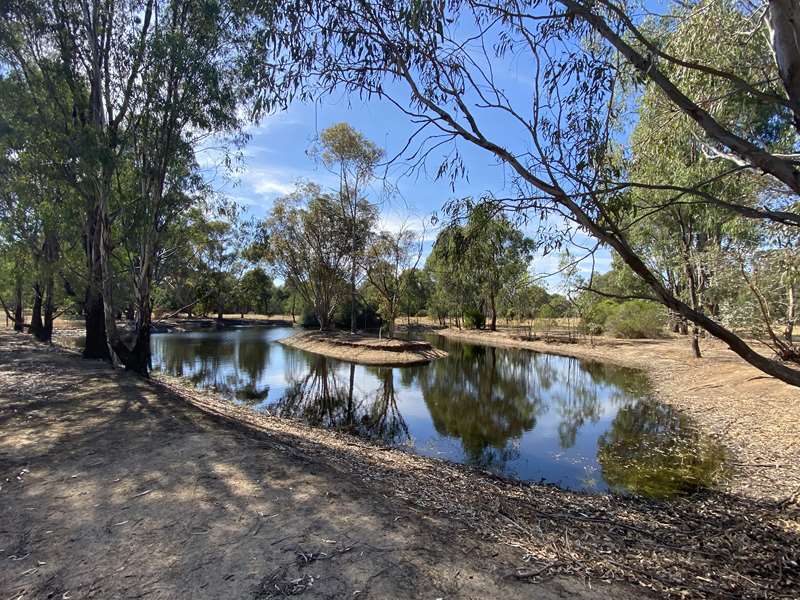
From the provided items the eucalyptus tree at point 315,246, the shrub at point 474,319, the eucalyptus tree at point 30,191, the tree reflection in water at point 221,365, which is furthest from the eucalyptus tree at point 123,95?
the shrub at point 474,319

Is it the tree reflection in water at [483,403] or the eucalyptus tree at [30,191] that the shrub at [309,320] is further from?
the eucalyptus tree at [30,191]

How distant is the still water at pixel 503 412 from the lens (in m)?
7.29

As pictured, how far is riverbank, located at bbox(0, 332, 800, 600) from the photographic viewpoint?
253 centimetres

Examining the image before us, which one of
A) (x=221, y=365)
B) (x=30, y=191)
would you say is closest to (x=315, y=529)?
(x=30, y=191)

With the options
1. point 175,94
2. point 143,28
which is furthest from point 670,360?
point 143,28

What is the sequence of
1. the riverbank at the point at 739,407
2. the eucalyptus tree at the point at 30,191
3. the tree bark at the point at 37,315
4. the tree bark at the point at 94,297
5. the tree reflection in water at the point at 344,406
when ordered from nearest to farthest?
the riverbank at the point at 739,407 < the eucalyptus tree at the point at 30,191 < the tree reflection in water at the point at 344,406 < the tree bark at the point at 94,297 < the tree bark at the point at 37,315

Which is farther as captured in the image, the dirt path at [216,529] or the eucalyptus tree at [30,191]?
the eucalyptus tree at [30,191]

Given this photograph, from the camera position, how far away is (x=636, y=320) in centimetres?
2702

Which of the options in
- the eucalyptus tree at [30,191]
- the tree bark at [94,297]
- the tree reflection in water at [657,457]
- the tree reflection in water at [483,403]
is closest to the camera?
the tree reflection in water at [657,457]

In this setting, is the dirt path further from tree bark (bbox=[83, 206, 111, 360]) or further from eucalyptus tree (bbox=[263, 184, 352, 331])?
eucalyptus tree (bbox=[263, 184, 352, 331])

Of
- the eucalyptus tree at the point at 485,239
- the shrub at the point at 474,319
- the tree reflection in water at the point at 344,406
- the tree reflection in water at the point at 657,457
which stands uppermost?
the eucalyptus tree at the point at 485,239

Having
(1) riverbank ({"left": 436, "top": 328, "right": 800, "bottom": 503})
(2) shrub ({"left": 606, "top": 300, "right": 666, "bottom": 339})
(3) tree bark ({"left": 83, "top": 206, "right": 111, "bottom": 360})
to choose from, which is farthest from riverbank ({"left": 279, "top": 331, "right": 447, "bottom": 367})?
(3) tree bark ({"left": 83, "top": 206, "right": 111, "bottom": 360})

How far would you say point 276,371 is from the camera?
19.1m

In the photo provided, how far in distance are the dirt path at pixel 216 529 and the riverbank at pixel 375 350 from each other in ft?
57.3
